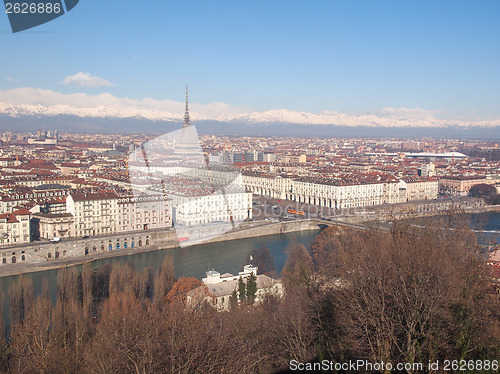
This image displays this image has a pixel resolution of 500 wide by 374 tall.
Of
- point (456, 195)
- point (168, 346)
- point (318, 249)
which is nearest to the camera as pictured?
point (168, 346)

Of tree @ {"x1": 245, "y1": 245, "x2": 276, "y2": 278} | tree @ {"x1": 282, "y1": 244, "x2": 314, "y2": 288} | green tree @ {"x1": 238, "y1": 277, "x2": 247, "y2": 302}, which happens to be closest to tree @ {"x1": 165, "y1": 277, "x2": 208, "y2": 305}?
green tree @ {"x1": 238, "y1": 277, "x2": 247, "y2": 302}

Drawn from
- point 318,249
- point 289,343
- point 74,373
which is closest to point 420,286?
point 289,343

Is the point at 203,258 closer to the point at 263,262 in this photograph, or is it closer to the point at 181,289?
the point at 263,262

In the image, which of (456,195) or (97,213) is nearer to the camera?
(97,213)

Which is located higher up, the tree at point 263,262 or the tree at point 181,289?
the tree at point 181,289

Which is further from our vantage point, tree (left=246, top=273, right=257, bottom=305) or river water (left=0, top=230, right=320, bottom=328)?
river water (left=0, top=230, right=320, bottom=328)

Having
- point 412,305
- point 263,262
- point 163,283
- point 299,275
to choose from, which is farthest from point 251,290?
point 412,305

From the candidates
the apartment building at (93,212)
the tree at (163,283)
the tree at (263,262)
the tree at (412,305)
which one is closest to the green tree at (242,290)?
the tree at (163,283)

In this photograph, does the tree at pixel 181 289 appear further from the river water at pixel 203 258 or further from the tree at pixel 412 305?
the tree at pixel 412 305

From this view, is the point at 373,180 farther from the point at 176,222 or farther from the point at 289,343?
the point at 289,343

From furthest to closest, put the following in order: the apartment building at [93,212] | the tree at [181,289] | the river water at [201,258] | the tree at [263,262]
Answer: the apartment building at [93,212] → the river water at [201,258] → the tree at [263,262] → the tree at [181,289]

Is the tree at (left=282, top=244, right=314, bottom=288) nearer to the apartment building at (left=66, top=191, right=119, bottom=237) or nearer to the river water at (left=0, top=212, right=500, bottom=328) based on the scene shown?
the river water at (left=0, top=212, right=500, bottom=328)
